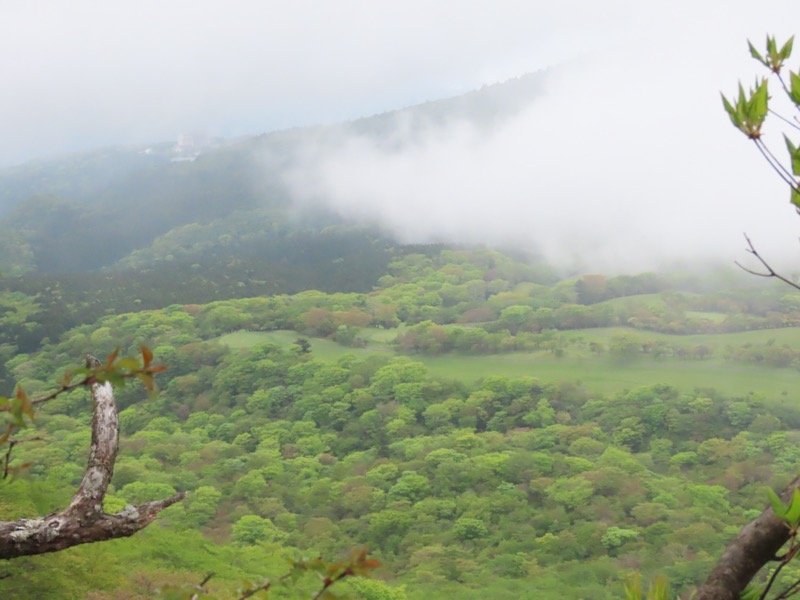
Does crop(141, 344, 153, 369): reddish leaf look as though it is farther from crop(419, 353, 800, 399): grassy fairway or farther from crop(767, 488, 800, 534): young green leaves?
crop(419, 353, 800, 399): grassy fairway

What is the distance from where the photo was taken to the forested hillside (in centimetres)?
1375

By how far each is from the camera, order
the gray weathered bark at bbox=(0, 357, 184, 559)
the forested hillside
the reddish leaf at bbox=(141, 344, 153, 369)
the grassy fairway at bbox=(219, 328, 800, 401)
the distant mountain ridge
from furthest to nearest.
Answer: the distant mountain ridge → the grassy fairway at bbox=(219, 328, 800, 401) → the forested hillside → the gray weathered bark at bbox=(0, 357, 184, 559) → the reddish leaf at bbox=(141, 344, 153, 369)

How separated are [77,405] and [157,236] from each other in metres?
42.4

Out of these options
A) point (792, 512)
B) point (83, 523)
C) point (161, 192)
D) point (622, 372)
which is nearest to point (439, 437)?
point (622, 372)

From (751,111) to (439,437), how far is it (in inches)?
853

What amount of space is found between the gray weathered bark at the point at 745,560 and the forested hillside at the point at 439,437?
6349 mm

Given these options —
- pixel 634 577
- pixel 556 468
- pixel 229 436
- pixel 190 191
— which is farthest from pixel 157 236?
pixel 634 577

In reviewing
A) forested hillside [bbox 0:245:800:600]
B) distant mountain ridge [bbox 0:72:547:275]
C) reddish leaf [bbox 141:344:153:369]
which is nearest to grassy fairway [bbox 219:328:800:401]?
forested hillside [bbox 0:245:800:600]

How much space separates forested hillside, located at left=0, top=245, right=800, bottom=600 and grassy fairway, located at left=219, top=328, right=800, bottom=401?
0.15 m

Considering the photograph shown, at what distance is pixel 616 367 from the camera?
27984 mm

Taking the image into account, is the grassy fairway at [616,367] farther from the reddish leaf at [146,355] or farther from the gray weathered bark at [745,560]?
the reddish leaf at [146,355]

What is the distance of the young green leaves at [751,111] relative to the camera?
1.00m

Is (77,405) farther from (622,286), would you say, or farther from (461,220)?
(461,220)

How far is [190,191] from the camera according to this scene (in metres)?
75.1
